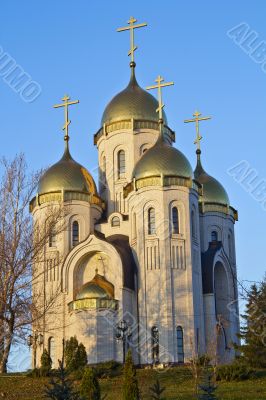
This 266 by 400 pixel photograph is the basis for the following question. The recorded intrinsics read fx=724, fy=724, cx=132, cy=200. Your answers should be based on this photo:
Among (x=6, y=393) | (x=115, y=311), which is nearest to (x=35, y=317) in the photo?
(x=6, y=393)

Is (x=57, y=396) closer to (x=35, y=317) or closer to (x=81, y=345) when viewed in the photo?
(x=35, y=317)

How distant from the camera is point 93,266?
33188mm

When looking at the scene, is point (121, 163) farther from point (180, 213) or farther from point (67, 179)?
point (180, 213)

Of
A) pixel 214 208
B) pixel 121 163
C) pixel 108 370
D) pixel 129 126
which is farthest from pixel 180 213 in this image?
pixel 108 370

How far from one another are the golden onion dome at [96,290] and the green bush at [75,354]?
7.12 feet

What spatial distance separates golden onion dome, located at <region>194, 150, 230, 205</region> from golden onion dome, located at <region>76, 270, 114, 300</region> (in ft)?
27.9

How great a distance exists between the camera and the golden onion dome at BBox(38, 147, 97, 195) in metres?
34.4

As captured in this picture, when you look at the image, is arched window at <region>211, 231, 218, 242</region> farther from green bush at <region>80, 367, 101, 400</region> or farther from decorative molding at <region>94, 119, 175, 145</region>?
green bush at <region>80, 367, 101, 400</region>

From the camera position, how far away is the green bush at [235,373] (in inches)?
875

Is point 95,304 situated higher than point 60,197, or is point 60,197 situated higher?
point 60,197

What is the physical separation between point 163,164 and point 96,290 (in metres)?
6.33

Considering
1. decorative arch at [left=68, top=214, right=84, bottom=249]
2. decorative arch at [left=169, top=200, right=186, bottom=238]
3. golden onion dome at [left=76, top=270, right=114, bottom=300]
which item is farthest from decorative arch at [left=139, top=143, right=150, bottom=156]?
golden onion dome at [left=76, top=270, right=114, bottom=300]

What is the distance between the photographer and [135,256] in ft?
105

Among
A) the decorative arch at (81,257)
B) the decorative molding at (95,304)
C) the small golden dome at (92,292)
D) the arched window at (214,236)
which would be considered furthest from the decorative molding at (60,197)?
the arched window at (214,236)
